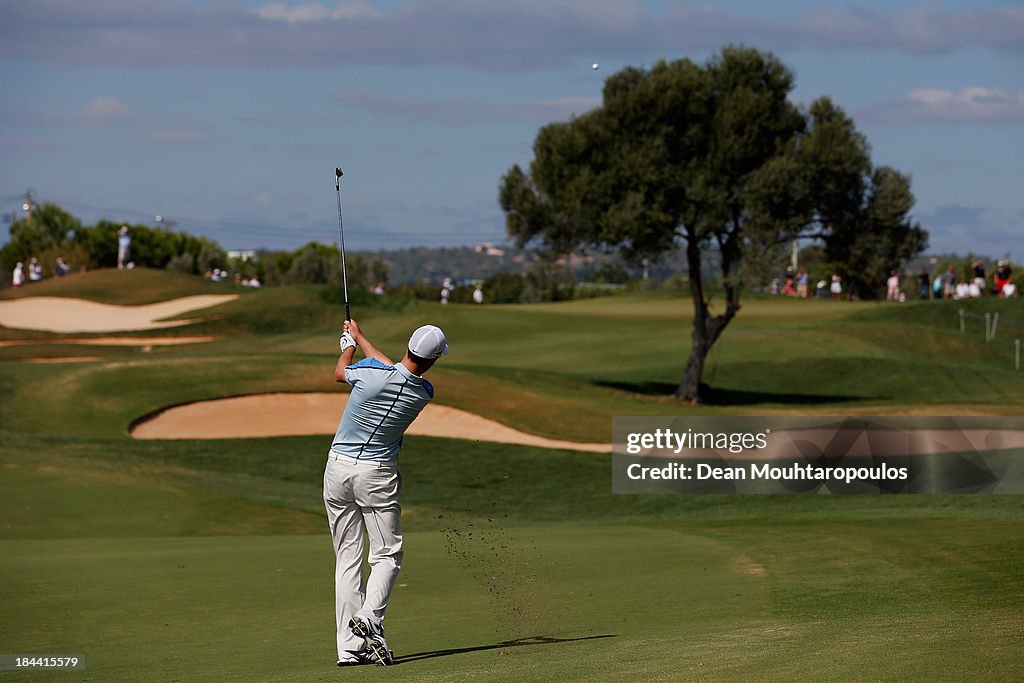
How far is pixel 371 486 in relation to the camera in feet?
31.2

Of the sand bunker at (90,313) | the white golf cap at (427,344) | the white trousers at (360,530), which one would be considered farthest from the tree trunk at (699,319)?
the white trousers at (360,530)

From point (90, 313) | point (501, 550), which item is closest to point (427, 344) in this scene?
point (501, 550)

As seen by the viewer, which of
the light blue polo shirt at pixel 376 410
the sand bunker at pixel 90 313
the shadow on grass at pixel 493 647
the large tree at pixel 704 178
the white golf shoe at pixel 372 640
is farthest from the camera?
the sand bunker at pixel 90 313

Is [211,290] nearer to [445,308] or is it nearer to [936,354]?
[445,308]

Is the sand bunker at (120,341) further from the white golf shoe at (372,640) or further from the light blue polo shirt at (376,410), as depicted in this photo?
the white golf shoe at (372,640)

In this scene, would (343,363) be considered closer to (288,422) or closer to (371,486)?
(371,486)

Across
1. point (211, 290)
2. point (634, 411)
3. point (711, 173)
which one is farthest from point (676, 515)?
point (211, 290)

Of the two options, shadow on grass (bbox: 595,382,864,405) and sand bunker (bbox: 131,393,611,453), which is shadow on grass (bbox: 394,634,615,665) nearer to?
sand bunker (bbox: 131,393,611,453)

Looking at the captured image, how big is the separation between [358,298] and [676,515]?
41.6 meters

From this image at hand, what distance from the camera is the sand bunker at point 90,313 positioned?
57.8 meters

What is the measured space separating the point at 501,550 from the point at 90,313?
46772 mm

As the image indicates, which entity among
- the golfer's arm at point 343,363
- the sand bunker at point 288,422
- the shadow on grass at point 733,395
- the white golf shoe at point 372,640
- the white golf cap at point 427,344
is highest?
the white golf cap at point 427,344

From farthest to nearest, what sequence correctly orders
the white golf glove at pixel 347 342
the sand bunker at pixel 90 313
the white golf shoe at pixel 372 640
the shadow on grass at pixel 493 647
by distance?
1. the sand bunker at pixel 90 313
2. the white golf glove at pixel 347 342
3. the shadow on grass at pixel 493 647
4. the white golf shoe at pixel 372 640

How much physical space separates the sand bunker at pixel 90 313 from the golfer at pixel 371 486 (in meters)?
48.9
